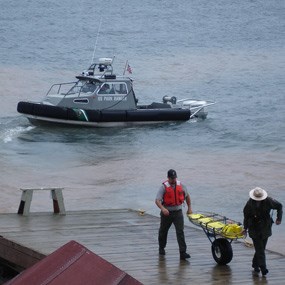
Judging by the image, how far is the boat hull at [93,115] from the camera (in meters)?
30.0

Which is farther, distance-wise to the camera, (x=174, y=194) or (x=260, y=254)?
(x=174, y=194)

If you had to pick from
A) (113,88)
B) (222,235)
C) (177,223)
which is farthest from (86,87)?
(222,235)

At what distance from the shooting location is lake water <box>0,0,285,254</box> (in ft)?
72.9

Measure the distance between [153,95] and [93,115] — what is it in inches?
340

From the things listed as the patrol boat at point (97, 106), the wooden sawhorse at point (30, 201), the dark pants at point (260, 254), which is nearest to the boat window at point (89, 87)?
the patrol boat at point (97, 106)

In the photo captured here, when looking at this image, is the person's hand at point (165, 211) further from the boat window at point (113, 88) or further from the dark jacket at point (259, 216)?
the boat window at point (113, 88)

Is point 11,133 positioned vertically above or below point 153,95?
below

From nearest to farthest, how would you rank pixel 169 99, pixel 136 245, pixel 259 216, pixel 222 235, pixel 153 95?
pixel 259 216
pixel 222 235
pixel 136 245
pixel 169 99
pixel 153 95

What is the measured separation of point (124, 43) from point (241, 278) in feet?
140

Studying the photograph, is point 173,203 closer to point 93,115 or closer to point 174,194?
point 174,194

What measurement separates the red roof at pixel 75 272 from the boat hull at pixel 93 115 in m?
24.6

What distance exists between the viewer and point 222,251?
10453 mm

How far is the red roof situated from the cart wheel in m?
5.09

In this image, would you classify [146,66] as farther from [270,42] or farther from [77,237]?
[77,237]
